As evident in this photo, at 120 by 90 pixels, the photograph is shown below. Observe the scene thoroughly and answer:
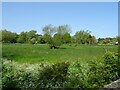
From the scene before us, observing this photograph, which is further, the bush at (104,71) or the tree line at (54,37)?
the tree line at (54,37)

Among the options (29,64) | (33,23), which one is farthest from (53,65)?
(33,23)

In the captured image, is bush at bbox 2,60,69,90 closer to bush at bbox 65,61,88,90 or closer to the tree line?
bush at bbox 65,61,88,90

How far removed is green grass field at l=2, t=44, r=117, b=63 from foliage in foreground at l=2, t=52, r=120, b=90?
0.08 m

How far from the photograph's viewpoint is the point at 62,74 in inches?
122

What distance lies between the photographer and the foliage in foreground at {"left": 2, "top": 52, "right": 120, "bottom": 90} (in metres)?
3.03

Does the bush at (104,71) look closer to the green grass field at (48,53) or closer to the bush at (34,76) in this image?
the green grass field at (48,53)

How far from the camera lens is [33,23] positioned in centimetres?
321

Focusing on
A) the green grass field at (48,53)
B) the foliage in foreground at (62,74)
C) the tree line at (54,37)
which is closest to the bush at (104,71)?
the foliage in foreground at (62,74)

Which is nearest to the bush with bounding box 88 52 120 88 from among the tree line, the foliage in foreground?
the foliage in foreground

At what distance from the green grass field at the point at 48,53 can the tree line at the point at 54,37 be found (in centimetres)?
6

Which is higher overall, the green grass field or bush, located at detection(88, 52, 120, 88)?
the green grass field

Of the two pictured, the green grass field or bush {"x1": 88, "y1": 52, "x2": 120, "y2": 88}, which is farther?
the green grass field

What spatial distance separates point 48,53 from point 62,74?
1.07 feet

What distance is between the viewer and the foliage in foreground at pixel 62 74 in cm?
303
